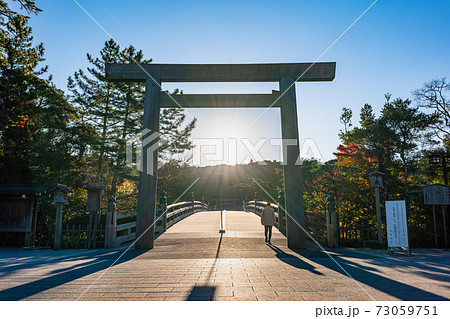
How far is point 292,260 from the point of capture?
20.2 feet

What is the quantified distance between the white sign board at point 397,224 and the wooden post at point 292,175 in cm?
240

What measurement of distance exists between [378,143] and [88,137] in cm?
1701

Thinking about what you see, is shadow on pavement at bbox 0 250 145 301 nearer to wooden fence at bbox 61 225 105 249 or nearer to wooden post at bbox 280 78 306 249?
wooden fence at bbox 61 225 105 249

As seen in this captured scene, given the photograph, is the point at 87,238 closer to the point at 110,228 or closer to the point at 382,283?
the point at 110,228

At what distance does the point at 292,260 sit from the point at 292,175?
9.04 ft

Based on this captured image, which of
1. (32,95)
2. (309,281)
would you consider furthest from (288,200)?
A: (32,95)

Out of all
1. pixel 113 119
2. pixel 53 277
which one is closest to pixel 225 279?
pixel 53 277

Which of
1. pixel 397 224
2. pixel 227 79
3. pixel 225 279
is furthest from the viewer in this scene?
pixel 227 79

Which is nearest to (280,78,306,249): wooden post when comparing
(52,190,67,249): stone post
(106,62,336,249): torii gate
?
(106,62,336,249): torii gate

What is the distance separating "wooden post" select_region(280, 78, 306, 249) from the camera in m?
7.97

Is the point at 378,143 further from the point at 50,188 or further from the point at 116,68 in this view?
the point at 50,188

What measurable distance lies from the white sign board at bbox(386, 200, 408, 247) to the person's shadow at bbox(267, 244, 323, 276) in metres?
3.11

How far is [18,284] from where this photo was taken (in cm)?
400

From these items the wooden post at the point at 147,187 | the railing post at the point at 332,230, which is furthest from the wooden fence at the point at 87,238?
the railing post at the point at 332,230
